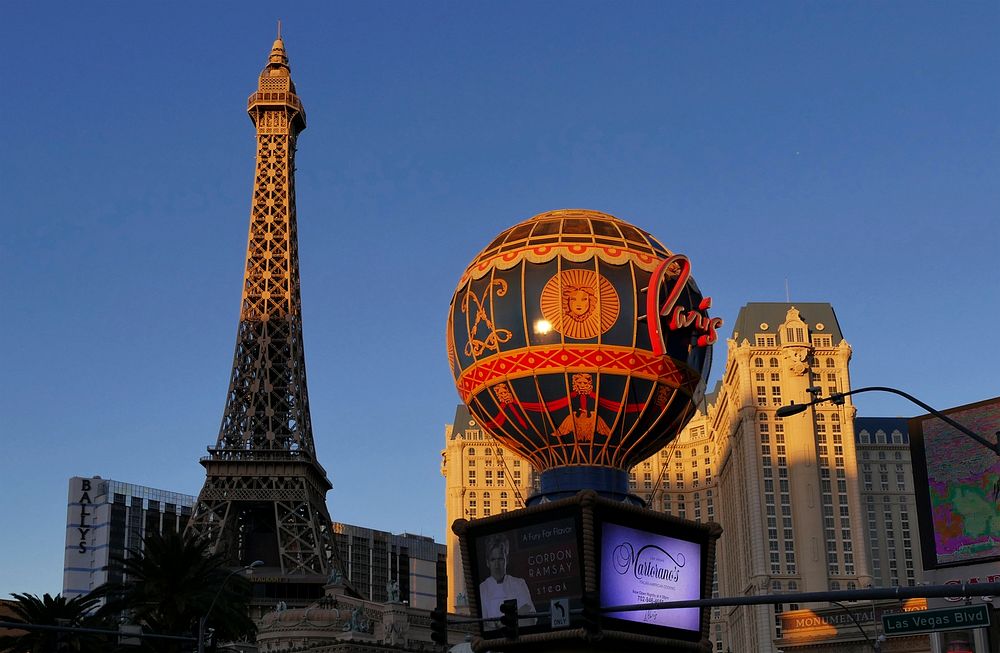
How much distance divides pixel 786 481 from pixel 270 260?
230 ft

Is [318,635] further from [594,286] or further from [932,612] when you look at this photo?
[932,612]

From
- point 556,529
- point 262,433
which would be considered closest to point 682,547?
point 556,529

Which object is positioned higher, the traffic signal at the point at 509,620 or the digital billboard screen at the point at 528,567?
the digital billboard screen at the point at 528,567

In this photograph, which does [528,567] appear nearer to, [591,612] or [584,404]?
[584,404]

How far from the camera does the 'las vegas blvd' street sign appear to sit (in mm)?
37906

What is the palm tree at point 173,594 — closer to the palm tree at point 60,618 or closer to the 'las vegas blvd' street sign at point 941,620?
the palm tree at point 60,618

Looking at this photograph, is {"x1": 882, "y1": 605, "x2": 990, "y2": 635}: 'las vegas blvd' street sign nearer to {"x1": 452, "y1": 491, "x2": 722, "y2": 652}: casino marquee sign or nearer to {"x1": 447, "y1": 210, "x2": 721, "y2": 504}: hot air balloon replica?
{"x1": 452, "y1": 491, "x2": 722, "y2": 652}: casino marquee sign

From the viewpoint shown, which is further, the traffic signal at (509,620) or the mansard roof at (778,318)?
the mansard roof at (778,318)

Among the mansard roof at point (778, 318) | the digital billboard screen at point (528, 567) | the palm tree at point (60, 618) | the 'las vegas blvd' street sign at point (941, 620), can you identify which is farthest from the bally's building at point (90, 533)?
the 'las vegas blvd' street sign at point (941, 620)

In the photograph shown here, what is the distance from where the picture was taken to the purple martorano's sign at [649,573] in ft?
147

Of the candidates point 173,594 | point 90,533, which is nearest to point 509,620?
point 173,594

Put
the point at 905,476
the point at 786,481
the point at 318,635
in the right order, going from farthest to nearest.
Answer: the point at 905,476, the point at 786,481, the point at 318,635

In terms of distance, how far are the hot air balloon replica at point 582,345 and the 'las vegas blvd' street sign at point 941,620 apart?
11.7 meters

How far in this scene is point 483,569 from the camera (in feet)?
156
